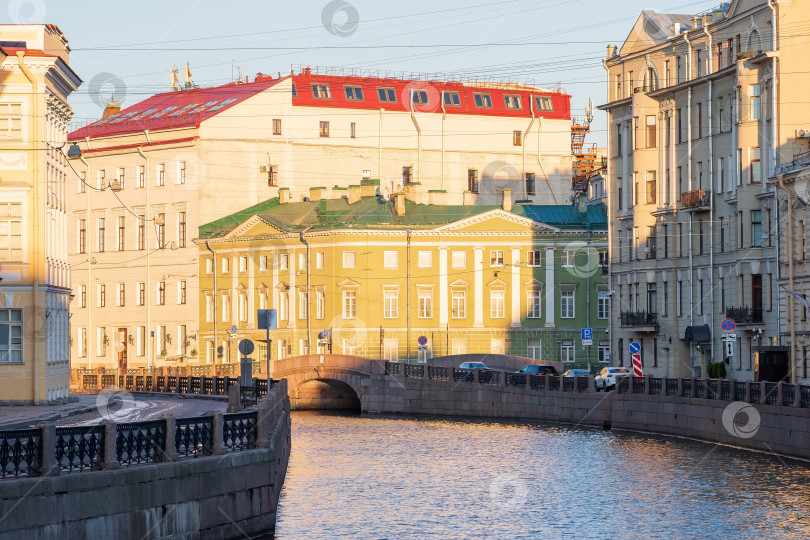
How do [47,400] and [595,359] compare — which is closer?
[47,400]

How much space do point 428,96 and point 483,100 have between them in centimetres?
437

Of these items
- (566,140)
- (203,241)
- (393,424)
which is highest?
(566,140)

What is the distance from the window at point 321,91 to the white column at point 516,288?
56.5 ft

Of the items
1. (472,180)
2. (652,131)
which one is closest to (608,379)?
(652,131)

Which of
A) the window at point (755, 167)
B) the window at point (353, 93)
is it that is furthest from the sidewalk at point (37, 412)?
the window at point (353, 93)

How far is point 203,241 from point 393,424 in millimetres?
35282

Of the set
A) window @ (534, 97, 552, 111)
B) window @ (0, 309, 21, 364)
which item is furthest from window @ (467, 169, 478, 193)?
window @ (0, 309, 21, 364)

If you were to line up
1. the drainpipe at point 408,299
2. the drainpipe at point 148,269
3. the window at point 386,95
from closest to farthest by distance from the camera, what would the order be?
the drainpipe at point 408,299
the drainpipe at point 148,269
the window at point 386,95

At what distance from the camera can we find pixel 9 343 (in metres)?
44.8

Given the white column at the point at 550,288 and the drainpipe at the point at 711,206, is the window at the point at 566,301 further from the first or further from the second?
the drainpipe at the point at 711,206

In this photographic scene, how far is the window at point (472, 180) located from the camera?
334ft

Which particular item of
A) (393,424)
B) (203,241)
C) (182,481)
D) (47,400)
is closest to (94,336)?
(203,241)

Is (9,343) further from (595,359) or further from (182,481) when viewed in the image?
(595,359)

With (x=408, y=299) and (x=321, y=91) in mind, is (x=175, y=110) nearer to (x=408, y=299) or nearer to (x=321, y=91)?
(x=321, y=91)
